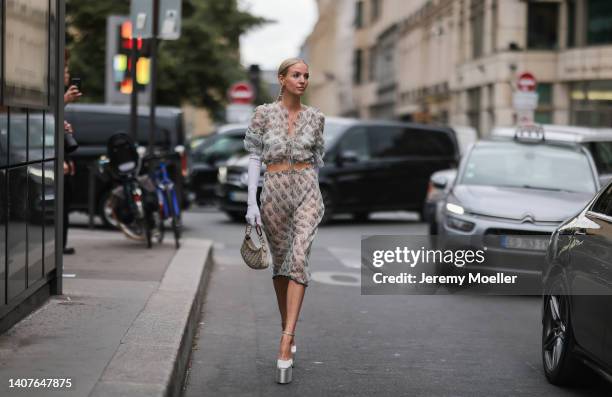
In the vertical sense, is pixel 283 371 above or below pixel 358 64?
below

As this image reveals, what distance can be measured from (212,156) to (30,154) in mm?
17524

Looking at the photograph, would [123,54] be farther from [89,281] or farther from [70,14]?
[70,14]

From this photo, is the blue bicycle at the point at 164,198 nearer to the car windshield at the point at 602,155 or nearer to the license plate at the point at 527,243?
the license plate at the point at 527,243

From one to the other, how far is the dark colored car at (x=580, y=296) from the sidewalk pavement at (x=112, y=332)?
6.78ft

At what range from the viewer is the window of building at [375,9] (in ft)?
257

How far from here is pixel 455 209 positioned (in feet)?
41.5

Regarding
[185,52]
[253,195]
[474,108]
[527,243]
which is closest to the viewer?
[253,195]

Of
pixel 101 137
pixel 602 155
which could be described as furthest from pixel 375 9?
pixel 602 155

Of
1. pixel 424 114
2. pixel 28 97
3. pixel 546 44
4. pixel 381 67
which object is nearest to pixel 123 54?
pixel 28 97

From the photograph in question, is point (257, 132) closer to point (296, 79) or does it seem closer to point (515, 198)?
point (296, 79)

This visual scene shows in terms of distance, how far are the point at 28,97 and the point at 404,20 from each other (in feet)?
195

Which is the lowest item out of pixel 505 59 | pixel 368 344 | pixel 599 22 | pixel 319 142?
pixel 368 344

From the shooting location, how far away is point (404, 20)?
219ft

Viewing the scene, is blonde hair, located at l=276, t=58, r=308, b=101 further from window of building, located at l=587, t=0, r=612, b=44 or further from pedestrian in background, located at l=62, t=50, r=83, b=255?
window of building, located at l=587, t=0, r=612, b=44
